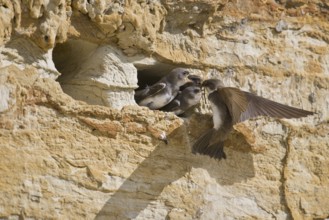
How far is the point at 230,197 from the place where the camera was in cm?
489

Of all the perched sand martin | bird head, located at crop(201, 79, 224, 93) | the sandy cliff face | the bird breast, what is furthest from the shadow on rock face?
the perched sand martin

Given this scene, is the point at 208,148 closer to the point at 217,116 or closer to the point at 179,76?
the point at 217,116

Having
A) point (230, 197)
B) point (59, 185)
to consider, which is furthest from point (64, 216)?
point (230, 197)

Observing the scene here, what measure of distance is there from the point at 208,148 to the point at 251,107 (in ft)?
0.95

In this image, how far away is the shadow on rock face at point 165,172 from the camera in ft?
15.1

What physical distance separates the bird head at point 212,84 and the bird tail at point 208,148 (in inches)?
9.1

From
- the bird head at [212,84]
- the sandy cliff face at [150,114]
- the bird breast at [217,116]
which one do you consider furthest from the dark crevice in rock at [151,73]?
the bird breast at [217,116]

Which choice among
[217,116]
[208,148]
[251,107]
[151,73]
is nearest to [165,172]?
[208,148]

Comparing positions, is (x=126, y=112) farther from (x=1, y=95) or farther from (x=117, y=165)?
(x=1, y=95)

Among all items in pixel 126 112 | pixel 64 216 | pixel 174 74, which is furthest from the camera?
pixel 174 74

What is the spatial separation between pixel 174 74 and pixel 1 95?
3.28 feet

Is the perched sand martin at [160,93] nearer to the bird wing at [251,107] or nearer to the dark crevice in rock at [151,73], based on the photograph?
the dark crevice in rock at [151,73]

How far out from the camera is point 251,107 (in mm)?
4938

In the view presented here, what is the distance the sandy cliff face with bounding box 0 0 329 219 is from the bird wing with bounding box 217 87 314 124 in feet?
0.43
